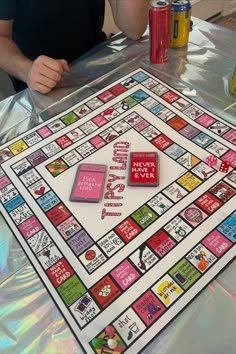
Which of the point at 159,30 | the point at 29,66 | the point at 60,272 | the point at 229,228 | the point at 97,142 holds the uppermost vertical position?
the point at 29,66

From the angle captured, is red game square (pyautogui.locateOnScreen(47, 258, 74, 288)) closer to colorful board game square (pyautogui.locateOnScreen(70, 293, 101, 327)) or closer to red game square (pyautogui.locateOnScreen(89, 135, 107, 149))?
colorful board game square (pyautogui.locateOnScreen(70, 293, 101, 327))

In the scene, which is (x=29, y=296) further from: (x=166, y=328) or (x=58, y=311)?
(x=166, y=328)

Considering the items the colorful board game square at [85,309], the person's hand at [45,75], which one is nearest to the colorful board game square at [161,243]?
the colorful board game square at [85,309]

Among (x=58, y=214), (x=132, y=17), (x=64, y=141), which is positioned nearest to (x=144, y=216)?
(x=58, y=214)

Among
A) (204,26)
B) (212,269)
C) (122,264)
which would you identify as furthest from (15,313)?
(204,26)

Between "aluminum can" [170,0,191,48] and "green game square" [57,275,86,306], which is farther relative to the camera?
"aluminum can" [170,0,191,48]

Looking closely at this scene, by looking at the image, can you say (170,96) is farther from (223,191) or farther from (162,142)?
(223,191)

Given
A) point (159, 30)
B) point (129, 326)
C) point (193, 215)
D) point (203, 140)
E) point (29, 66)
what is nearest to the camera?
point (129, 326)

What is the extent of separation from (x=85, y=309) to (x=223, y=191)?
284 mm

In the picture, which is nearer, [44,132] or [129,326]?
[129,326]

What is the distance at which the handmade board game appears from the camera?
0.45 metres

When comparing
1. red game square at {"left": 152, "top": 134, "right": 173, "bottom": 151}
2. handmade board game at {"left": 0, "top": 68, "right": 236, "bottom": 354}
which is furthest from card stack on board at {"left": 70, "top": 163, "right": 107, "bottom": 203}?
red game square at {"left": 152, "top": 134, "right": 173, "bottom": 151}

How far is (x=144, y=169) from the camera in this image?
1.94 ft

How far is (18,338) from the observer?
437 millimetres
